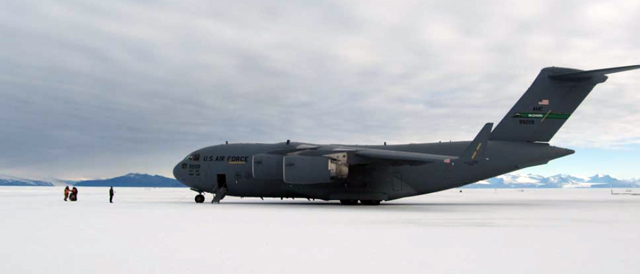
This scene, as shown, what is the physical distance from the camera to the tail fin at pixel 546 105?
24.5 meters

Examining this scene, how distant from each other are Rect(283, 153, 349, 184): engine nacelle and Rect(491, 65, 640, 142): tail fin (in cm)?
791

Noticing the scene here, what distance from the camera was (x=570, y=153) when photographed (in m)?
24.5

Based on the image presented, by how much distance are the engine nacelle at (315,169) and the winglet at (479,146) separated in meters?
5.84

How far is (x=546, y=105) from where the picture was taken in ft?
80.9

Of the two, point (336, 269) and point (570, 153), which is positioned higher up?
point (570, 153)

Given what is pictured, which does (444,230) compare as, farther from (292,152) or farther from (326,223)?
(292,152)

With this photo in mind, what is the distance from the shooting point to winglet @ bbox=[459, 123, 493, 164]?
1983cm

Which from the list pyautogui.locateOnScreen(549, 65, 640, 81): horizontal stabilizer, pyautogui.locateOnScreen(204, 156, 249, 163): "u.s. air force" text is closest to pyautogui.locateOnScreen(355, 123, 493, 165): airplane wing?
pyautogui.locateOnScreen(549, 65, 640, 81): horizontal stabilizer

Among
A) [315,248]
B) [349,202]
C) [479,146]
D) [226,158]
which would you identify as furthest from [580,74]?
[315,248]

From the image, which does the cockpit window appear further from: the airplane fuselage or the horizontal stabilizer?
the horizontal stabilizer

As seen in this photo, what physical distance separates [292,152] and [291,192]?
2.14 meters

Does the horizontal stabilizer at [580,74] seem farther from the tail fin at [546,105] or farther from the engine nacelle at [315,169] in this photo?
the engine nacelle at [315,169]

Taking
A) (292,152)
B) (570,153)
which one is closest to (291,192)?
(292,152)

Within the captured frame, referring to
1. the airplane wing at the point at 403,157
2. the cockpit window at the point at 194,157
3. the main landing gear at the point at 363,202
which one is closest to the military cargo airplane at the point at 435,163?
the airplane wing at the point at 403,157
